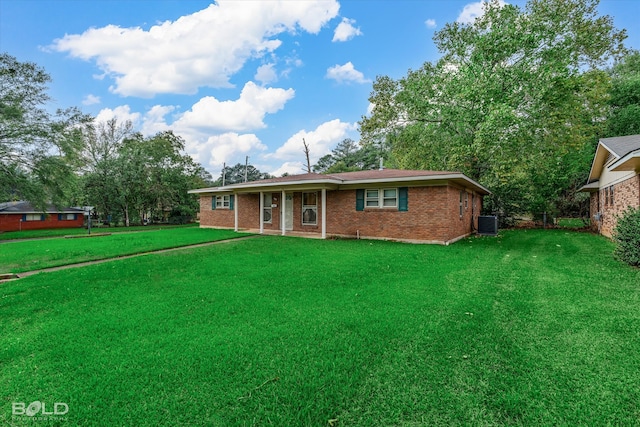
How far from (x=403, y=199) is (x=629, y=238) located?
622 cm

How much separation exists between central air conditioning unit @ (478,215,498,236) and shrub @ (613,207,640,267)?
23.7ft

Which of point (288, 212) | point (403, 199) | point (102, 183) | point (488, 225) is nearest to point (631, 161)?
point (403, 199)

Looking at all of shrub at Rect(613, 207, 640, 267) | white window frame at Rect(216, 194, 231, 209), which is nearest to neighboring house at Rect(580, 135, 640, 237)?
shrub at Rect(613, 207, 640, 267)

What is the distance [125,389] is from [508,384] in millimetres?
3108

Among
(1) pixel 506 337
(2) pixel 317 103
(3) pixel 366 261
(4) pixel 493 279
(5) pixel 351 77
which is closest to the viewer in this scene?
(1) pixel 506 337

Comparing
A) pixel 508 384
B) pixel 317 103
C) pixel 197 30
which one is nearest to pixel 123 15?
pixel 197 30

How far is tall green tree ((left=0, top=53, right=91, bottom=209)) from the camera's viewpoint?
16766 mm

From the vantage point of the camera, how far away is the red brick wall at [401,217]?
10945 millimetres

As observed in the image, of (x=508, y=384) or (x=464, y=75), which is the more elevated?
(x=464, y=75)

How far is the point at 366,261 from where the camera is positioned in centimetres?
754

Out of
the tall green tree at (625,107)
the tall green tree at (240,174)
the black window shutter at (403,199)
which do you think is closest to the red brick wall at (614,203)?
the tall green tree at (625,107)

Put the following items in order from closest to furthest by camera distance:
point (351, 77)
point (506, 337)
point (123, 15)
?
1. point (506, 337)
2. point (123, 15)
3. point (351, 77)

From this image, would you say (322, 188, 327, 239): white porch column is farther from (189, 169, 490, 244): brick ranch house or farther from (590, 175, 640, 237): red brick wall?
(590, 175, 640, 237): red brick wall

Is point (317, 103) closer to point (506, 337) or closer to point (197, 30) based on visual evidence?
point (197, 30)
